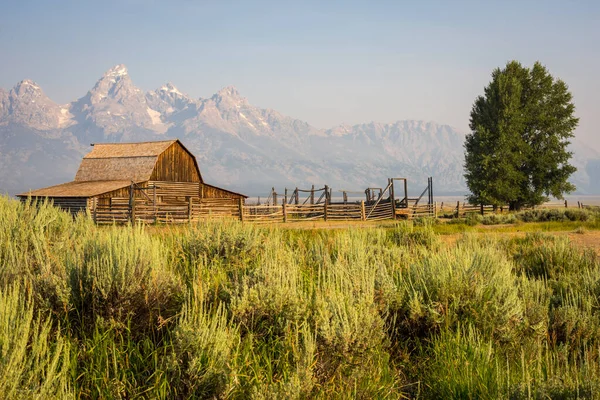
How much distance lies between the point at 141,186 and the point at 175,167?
4062 mm

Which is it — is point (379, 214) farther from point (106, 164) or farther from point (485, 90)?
point (106, 164)

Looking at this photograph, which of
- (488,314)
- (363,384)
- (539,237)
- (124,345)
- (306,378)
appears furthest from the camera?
(539,237)

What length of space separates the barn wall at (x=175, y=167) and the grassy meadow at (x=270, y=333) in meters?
32.0

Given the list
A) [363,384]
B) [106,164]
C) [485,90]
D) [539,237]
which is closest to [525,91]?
[485,90]

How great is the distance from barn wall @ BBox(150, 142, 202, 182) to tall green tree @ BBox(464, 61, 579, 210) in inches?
826

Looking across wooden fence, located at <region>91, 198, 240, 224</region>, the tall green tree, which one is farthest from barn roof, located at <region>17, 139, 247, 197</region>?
the tall green tree

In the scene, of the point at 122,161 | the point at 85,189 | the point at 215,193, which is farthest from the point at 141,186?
the point at 215,193

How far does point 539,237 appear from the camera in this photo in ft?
51.1

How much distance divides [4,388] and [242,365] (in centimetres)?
182

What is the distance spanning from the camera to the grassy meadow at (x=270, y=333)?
170 inches

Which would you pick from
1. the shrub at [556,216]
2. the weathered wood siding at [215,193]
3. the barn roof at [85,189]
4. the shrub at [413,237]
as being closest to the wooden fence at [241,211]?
the barn roof at [85,189]

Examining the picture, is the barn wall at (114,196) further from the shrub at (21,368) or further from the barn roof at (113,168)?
the shrub at (21,368)

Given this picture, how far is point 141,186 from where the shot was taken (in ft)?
120

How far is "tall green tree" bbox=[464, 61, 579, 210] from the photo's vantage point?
34.3 m
